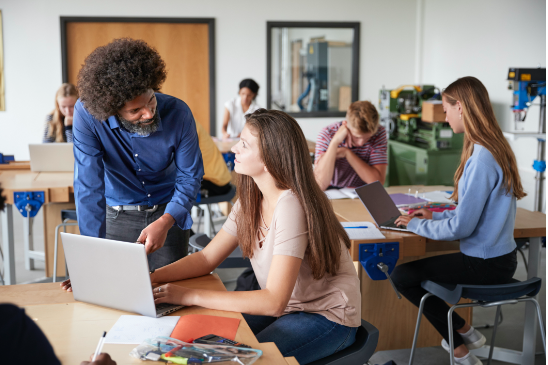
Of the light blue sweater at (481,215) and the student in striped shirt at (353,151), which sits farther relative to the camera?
the student in striped shirt at (353,151)

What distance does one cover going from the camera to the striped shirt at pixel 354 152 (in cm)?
306

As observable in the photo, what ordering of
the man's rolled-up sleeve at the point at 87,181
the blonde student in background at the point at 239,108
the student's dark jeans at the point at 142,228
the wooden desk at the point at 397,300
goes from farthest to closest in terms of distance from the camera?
the blonde student in background at the point at 239,108 < the wooden desk at the point at 397,300 < the student's dark jeans at the point at 142,228 < the man's rolled-up sleeve at the point at 87,181

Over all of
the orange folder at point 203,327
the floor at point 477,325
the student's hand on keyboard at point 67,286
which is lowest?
the floor at point 477,325

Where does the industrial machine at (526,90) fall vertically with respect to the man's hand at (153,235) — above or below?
above

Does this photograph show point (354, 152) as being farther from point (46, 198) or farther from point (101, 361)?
point (101, 361)

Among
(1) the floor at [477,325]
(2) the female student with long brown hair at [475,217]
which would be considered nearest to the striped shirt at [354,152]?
(2) the female student with long brown hair at [475,217]

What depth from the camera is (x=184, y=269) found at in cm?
158

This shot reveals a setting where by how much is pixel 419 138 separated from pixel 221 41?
2.65 meters

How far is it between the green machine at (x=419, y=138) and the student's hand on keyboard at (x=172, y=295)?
385 centimetres

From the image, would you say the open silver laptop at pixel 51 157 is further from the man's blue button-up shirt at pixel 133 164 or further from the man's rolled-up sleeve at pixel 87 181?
the man's rolled-up sleeve at pixel 87 181

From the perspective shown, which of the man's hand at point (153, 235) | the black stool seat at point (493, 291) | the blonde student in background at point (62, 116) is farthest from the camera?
the blonde student in background at point (62, 116)

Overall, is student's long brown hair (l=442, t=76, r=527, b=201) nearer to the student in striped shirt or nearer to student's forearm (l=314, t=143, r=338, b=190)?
the student in striped shirt

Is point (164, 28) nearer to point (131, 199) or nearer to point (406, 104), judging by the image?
point (406, 104)

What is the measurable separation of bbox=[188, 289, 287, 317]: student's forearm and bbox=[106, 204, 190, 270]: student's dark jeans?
2.20ft
